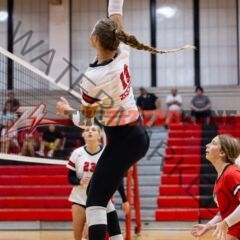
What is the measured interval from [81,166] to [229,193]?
Result: 267cm

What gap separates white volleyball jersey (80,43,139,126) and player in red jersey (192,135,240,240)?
90 cm

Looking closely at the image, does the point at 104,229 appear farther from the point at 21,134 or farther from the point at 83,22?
the point at 83,22

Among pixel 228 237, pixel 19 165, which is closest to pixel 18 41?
pixel 19 165

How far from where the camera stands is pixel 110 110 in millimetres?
3236

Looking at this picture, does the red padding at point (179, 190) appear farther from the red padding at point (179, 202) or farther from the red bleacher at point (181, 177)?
the red padding at point (179, 202)

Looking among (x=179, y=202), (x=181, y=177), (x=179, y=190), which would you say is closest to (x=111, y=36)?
(x=179, y=202)

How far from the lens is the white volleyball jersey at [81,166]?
6.06 meters

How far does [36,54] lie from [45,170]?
221 inches

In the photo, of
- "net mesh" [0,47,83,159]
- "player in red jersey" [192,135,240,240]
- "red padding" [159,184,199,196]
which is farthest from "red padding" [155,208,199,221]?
"player in red jersey" [192,135,240,240]

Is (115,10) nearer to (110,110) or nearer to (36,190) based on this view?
(110,110)

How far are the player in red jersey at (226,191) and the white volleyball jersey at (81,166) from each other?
89.4 inches

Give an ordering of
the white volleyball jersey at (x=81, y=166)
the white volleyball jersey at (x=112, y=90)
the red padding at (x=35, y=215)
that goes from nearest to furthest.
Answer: the white volleyball jersey at (x=112, y=90) → the white volleyball jersey at (x=81, y=166) → the red padding at (x=35, y=215)

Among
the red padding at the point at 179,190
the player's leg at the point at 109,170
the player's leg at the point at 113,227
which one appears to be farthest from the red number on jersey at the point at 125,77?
the red padding at the point at 179,190

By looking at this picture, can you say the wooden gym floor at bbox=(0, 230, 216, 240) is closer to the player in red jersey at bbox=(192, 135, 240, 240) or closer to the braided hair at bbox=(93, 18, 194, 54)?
the player in red jersey at bbox=(192, 135, 240, 240)
